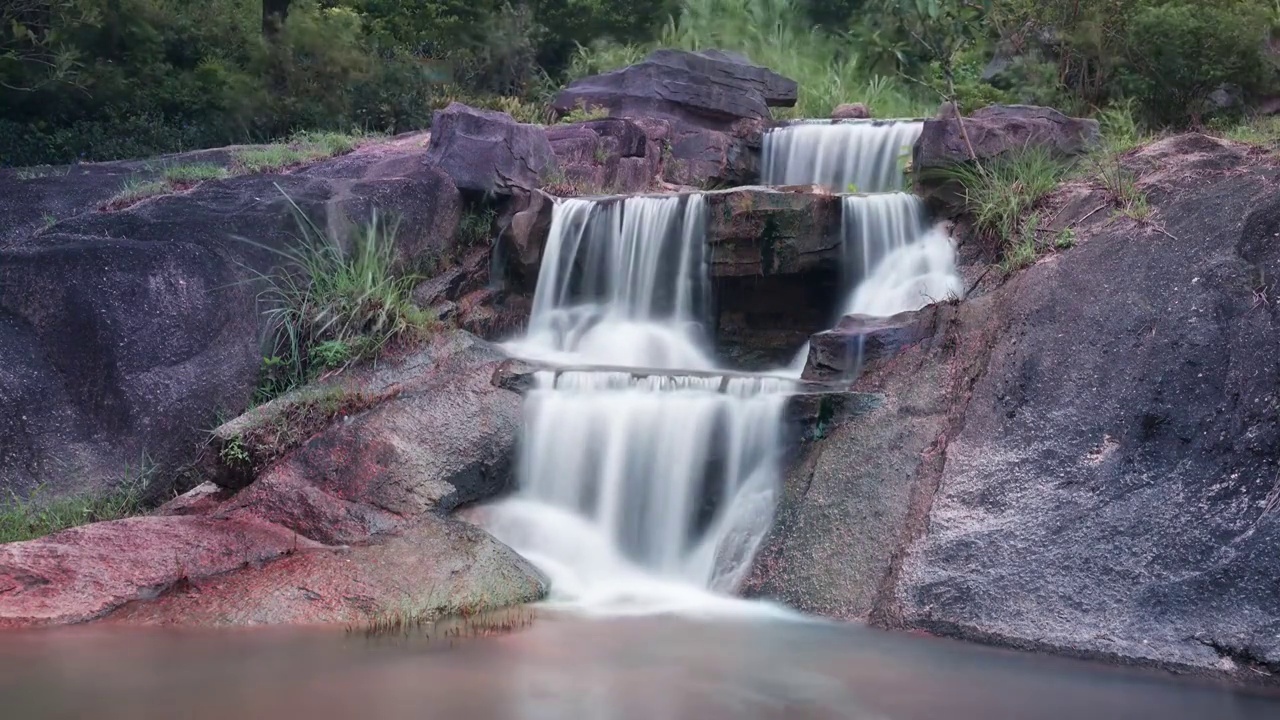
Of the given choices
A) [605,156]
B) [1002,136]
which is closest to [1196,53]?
[1002,136]

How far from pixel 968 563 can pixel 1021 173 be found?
13.9 ft

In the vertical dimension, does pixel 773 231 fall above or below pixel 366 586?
above

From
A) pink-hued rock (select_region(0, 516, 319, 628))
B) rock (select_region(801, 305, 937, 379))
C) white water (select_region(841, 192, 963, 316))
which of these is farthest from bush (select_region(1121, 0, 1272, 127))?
pink-hued rock (select_region(0, 516, 319, 628))

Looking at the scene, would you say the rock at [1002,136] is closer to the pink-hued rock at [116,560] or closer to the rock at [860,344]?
the rock at [860,344]

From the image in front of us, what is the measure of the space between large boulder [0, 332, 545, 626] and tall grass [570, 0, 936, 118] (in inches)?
358

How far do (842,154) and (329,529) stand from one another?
7622mm

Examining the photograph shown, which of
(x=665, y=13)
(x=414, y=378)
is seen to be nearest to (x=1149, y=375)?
(x=414, y=378)

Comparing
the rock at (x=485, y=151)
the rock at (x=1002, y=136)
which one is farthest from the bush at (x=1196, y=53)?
the rock at (x=485, y=151)

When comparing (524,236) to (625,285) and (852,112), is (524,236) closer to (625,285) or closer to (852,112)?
(625,285)

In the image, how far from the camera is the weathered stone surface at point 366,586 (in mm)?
6090

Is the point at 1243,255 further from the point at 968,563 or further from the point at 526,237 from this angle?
the point at 526,237

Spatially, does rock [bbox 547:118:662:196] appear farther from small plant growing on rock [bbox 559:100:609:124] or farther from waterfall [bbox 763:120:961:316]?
waterfall [bbox 763:120:961:316]

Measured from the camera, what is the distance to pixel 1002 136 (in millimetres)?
9758

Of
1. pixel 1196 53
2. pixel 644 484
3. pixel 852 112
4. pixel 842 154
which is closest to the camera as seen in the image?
pixel 644 484
